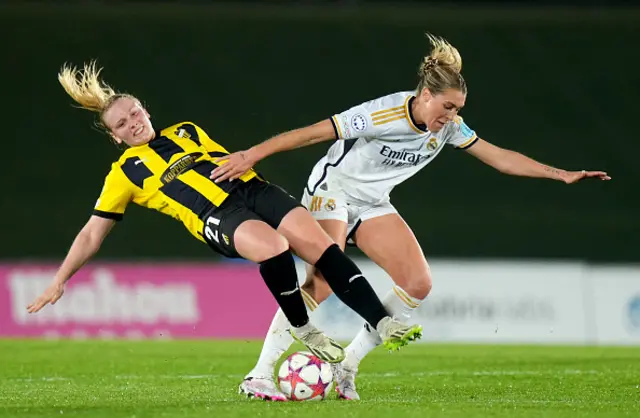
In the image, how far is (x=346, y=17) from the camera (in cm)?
1708

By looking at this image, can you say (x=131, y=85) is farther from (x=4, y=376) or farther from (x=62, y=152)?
(x=4, y=376)

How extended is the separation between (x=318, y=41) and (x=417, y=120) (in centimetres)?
1091

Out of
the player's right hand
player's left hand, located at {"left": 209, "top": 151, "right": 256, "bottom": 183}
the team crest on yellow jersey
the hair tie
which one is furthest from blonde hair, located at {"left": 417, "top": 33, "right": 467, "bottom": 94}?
the player's right hand

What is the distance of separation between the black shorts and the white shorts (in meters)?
0.56

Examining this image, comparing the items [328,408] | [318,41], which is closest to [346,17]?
[318,41]

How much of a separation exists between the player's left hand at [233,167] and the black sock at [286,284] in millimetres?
546

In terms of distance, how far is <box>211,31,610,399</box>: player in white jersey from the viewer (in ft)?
20.1

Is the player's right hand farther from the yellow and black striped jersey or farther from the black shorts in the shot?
the black shorts

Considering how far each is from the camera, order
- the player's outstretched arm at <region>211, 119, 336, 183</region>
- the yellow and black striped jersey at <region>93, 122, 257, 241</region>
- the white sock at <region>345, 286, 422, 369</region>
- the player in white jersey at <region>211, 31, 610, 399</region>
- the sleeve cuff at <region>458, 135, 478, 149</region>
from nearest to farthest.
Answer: the player's outstretched arm at <region>211, 119, 336, 183</region> → the yellow and black striped jersey at <region>93, 122, 257, 241</region> → the player in white jersey at <region>211, 31, 610, 399</region> → the white sock at <region>345, 286, 422, 369</region> → the sleeve cuff at <region>458, 135, 478, 149</region>

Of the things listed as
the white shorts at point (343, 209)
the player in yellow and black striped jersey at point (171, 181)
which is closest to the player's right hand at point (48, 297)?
the player in yellow and black striped jersey at point (171, 181)

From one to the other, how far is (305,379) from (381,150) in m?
1.44

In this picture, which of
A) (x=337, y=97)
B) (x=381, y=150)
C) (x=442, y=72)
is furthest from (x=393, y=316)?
(x=337, y=97)

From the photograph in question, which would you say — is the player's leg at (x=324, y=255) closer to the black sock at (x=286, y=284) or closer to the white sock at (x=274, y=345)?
the black sock at (x=286, y=284)

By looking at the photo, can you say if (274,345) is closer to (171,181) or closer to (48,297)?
(171,181)
